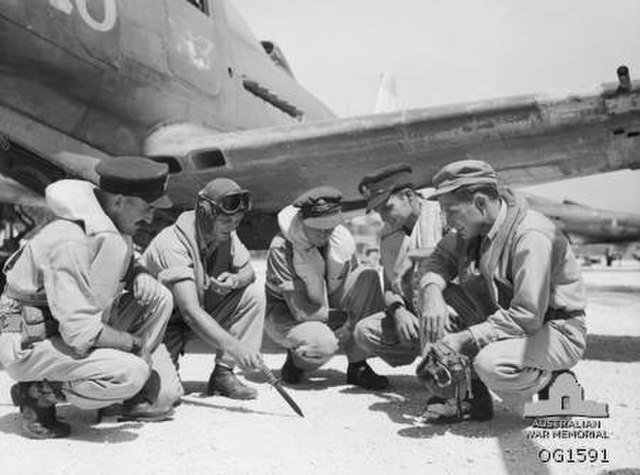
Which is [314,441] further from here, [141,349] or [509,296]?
[509,296]

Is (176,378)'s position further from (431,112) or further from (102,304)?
(431,112)

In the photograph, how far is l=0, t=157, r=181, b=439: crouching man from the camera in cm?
265

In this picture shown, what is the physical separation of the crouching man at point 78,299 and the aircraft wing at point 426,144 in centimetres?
258

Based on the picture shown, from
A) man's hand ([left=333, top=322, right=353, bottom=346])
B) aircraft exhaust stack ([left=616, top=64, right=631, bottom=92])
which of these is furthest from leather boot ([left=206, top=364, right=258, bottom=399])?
aircraft exhaust stack ([left=616, top=64, right=631, bottom=92])

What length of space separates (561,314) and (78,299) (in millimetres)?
2047

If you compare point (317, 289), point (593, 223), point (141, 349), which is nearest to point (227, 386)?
point (141, 349)

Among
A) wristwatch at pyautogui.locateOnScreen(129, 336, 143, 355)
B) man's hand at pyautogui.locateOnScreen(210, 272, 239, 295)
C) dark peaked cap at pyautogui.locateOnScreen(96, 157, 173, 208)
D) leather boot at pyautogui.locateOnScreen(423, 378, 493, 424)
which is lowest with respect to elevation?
leather boot at pyautogui.locateOnScreen(423, 378, 493, 424)

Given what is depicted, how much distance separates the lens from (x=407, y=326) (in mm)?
3607

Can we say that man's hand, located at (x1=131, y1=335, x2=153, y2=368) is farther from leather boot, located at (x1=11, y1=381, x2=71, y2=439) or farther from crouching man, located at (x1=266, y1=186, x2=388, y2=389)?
crouching man, located at (x1=266, y1=186, x2=388, y2=389)

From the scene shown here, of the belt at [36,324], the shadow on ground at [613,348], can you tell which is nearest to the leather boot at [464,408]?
the belt at [36,324]

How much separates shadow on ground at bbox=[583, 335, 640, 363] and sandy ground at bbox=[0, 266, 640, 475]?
97cm

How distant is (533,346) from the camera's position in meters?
2.82

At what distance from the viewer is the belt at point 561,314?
9.59ft

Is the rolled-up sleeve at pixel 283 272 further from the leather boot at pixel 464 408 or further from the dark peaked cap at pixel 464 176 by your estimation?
the dark peaked cap at pixel 464 176
